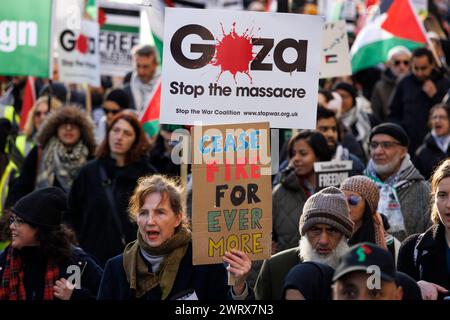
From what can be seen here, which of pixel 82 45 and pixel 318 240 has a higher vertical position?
pixel 82 45

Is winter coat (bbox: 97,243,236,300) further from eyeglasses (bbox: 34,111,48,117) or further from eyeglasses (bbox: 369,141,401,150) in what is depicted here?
eyeglasses (bbox: 34,111,48,117)

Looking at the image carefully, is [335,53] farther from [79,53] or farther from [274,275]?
[274,275]

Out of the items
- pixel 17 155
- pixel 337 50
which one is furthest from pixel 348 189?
pixel 17 155

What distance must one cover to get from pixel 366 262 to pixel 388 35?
813 centimetres

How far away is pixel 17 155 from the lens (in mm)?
12273

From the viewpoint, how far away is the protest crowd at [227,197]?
22.6 feet

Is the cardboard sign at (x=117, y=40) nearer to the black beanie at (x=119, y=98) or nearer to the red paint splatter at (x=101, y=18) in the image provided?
the red paint splatter at (x=101, y=18)

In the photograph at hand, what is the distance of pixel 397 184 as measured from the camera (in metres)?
9.59

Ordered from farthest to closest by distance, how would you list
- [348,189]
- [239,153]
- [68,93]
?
[68,93], [348,189], [239,153]

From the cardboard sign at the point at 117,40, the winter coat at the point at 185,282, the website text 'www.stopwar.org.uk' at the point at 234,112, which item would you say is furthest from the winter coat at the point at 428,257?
the cardboard sign at the point at 117,40

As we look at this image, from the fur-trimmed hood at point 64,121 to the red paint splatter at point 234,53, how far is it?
4.14m

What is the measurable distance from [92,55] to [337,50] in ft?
10.4

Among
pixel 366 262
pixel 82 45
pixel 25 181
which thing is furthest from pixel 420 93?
pixel 366 262

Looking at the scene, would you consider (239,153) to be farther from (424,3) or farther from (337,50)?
(424,3)
